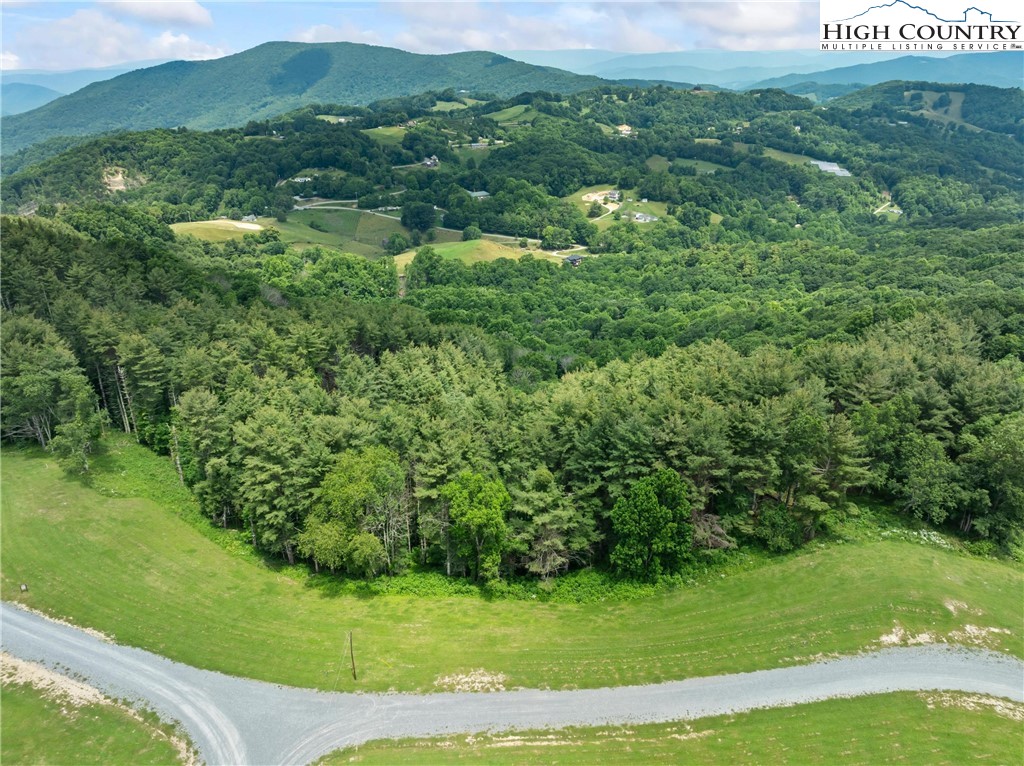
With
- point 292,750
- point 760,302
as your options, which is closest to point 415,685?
point 292,750

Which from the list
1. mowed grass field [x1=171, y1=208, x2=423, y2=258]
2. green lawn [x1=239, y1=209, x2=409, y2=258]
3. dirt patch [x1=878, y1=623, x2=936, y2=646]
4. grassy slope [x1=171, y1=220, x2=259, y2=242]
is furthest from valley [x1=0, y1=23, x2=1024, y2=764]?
green lawn [x1=239, y1=209, x2=409, y2=258]

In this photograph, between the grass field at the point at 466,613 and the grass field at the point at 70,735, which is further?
the grass field at the point at 466,613

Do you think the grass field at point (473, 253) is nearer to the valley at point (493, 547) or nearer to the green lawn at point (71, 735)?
the valley at point (493, 547)

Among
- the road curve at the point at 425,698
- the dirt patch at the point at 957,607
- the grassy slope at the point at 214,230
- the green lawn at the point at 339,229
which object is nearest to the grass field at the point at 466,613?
the dirt patch at the point at 957,607

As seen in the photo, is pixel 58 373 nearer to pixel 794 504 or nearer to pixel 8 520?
pixel 8 520

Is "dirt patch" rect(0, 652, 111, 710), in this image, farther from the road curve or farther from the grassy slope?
the grassy slope
